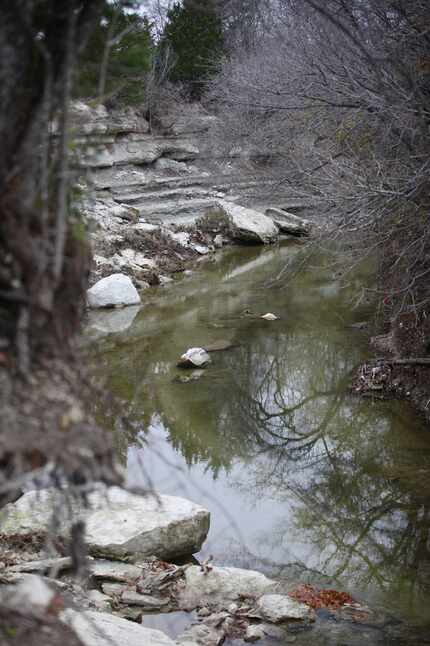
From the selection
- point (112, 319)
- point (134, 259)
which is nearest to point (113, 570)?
point (112, 319)

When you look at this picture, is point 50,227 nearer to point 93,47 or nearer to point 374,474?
point 93,47

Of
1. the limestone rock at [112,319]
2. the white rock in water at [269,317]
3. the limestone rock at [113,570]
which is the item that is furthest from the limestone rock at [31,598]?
the white rock in water at [269,317]

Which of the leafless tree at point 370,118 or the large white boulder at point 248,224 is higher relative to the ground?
the leafless tree at point 370,118

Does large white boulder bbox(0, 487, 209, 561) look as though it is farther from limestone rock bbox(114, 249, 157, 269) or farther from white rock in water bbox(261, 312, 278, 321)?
limestone rock bbox(114, 249, 157, 269)

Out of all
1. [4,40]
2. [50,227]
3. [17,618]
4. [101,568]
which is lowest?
[101,568]

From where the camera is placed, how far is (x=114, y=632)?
4117 mm

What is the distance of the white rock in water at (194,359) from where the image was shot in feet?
33.8

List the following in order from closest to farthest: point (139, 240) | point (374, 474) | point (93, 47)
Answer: point (93, 47) < point (374, 474) < point (139, 240)

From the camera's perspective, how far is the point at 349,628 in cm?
498

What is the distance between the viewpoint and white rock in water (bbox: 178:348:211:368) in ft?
33.8

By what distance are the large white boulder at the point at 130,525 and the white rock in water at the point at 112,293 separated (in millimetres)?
7719

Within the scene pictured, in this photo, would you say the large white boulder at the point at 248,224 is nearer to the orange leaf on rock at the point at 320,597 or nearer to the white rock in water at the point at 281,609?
the orange leaf on rock at the point at 320,597

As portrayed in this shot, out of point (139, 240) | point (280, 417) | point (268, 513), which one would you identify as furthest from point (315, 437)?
point (139, 240)

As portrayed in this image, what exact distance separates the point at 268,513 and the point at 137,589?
1.70 meters
